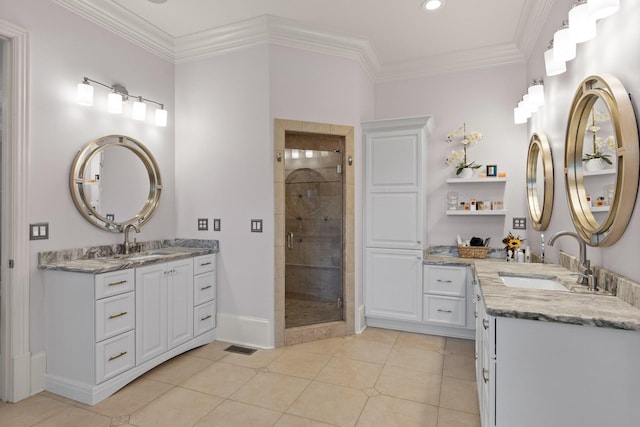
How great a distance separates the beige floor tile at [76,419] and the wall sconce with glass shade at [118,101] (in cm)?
216

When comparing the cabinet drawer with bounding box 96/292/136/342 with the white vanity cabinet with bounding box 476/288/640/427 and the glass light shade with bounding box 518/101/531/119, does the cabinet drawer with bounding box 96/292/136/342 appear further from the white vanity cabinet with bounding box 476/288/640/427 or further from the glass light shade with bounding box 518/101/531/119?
the glass light shade with bounding box 518/101/531/119

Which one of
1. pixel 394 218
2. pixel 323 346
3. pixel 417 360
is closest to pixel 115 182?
pixel 323 346

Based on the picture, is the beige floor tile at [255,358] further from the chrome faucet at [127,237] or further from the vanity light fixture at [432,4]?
the vanity light fixture at [432,4]

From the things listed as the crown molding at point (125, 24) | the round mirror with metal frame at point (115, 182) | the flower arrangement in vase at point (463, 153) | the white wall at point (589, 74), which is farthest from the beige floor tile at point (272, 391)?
the crown molding at point (125, 24)

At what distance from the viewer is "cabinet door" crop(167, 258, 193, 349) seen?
2.80 m

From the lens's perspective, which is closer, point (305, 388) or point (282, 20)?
point (305, 388)

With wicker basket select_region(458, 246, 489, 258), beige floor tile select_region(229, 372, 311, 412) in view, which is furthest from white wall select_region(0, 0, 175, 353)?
wicker basket select_region(458, 246, 489, 258)

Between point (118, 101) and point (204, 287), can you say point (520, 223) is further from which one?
point (118, 101)

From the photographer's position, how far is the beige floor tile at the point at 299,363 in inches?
104

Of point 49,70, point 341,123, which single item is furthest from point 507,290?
point 49,70

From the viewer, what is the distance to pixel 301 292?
3330mm

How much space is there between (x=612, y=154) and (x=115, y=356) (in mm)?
3177

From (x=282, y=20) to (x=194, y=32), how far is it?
0.90 m

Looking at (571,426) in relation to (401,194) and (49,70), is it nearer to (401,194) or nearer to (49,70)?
(401,194)
